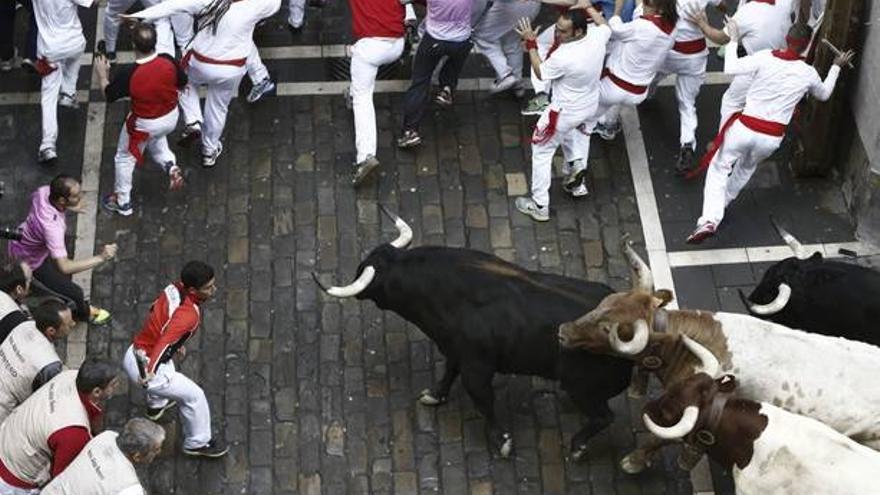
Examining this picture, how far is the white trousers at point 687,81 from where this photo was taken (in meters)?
13.3

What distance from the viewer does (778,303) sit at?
11.1 m

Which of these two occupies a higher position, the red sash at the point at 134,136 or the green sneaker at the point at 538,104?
the red sash at the point at 134,136

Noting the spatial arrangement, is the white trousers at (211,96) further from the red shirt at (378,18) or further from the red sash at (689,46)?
the red sash at (689,46)

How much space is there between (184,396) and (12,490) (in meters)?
1.46

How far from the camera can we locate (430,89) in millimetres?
14086

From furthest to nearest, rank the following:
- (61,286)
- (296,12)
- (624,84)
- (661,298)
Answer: (296,12)
(624,84)
(61,286)
(661,298)

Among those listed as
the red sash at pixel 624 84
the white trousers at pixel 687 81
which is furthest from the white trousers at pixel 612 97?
the white trousers at pixel 687 81

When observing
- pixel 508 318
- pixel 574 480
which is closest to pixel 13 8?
pixel 508 318

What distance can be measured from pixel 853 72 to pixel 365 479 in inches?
228

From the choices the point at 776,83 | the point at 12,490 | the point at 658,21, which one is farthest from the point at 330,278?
the point at 776,83

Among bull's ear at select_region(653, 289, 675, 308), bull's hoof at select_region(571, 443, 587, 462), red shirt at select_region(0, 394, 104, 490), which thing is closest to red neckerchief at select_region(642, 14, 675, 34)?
bull's ear at select_region(653, 289, 675, 308)

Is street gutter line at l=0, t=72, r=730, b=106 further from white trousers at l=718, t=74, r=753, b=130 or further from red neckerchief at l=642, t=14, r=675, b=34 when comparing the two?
red neckerchief at l=642, t=14, r=675, b=34

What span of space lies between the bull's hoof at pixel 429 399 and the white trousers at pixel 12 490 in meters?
3.25

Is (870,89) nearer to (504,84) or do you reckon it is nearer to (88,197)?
(504,84)
